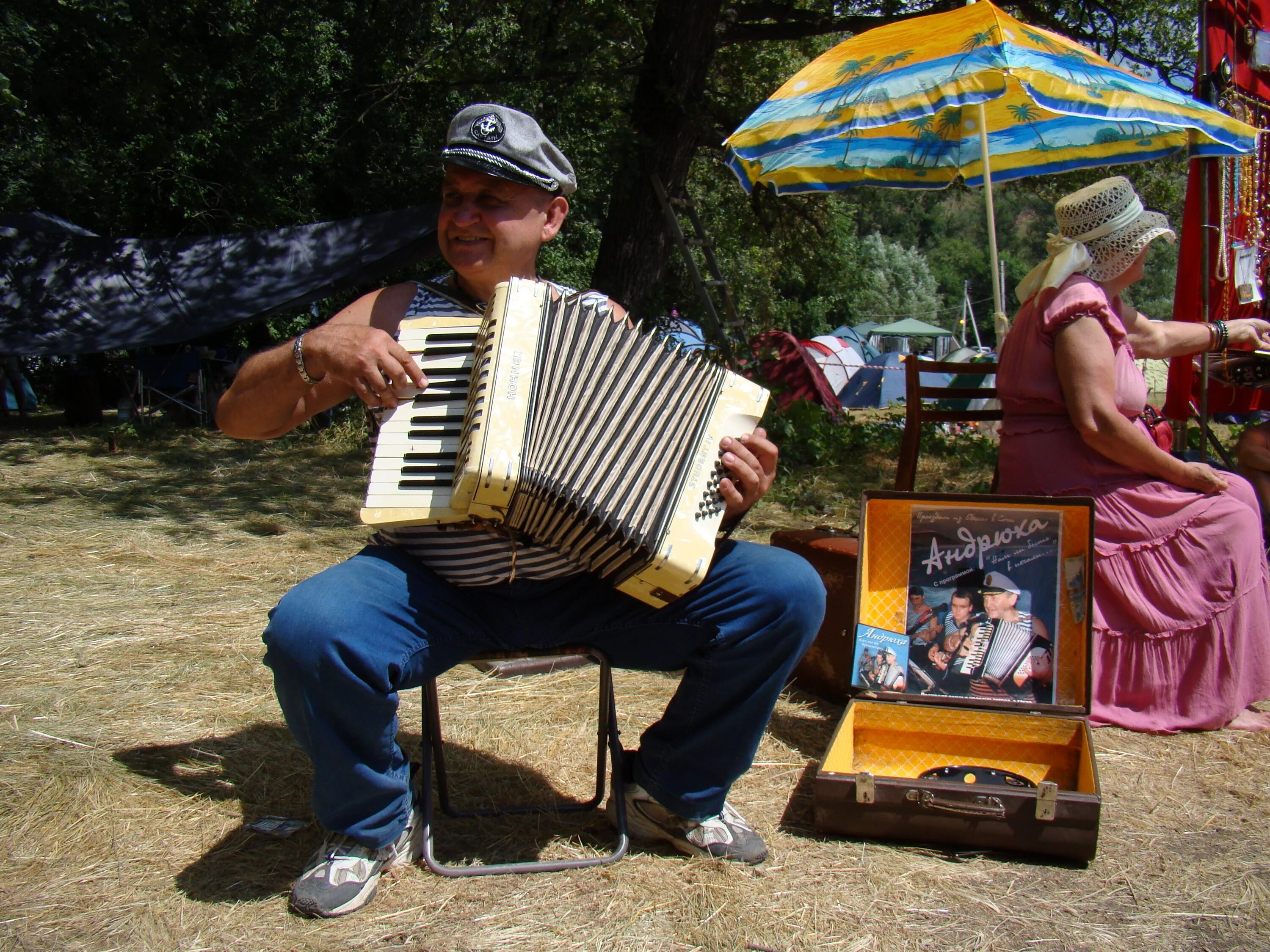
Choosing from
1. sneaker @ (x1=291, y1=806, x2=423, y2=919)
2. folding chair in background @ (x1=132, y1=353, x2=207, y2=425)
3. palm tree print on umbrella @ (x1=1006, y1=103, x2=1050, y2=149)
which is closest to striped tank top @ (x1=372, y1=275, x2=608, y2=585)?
sneaker @ (x1=291, y1=806, x2=423, y2=919)

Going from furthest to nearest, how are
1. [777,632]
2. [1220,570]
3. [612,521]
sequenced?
[1220,570] → [777,632] → [612,521]

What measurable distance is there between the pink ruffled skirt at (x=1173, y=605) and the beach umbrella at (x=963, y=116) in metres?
0.92

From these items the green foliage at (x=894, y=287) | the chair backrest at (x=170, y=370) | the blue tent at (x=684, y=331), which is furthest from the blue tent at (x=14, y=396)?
the green foliage at (x=894, y=287)

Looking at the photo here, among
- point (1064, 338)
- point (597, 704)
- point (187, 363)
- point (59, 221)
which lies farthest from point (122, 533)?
point (59, 221)

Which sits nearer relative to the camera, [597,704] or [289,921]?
[289,921]

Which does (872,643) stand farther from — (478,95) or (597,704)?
(478,95)

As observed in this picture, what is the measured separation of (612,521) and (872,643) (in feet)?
4.13

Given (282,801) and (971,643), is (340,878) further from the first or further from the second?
(971,643)

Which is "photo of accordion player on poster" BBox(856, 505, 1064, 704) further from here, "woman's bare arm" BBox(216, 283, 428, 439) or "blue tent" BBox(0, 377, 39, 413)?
"blue tent" BBox(0, 377, 39, 413)

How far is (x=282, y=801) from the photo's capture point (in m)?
2.54

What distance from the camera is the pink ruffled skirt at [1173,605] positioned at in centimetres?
312

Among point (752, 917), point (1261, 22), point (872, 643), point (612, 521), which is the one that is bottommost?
point (752, 917)

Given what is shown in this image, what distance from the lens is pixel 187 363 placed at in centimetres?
1095

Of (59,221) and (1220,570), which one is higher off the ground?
(59,221)
